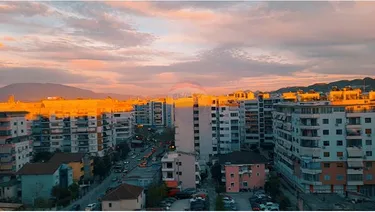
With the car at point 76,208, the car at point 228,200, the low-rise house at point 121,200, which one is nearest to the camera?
the low-rise house at point 121,200

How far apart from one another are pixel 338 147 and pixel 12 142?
9.24 metres

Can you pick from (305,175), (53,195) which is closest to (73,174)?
(53,195)

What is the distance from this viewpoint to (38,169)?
10391 mm

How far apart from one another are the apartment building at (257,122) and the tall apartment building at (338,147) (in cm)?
821

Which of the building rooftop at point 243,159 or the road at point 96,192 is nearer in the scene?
the road at point 96,192

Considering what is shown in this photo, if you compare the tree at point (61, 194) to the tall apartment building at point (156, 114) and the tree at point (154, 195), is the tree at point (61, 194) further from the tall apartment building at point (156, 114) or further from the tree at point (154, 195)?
the tall apartment building at point (156, 114)

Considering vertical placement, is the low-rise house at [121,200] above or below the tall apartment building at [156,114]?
below

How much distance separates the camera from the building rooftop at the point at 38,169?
33.4 ft

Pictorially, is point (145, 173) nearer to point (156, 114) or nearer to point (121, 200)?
point (121, 200)

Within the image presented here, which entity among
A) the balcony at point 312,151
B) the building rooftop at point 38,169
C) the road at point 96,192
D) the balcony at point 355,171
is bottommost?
the road at point 96,192

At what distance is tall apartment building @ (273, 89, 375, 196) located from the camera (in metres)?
9.82

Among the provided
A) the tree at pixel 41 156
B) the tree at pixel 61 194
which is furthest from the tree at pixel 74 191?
the tree at pixel 41 156

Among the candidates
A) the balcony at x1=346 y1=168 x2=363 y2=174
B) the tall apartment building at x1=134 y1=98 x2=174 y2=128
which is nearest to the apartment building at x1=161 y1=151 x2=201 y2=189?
the balcony at x1=346 y1=168 x2=363 y2=174

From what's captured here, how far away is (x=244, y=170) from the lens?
10789mm
